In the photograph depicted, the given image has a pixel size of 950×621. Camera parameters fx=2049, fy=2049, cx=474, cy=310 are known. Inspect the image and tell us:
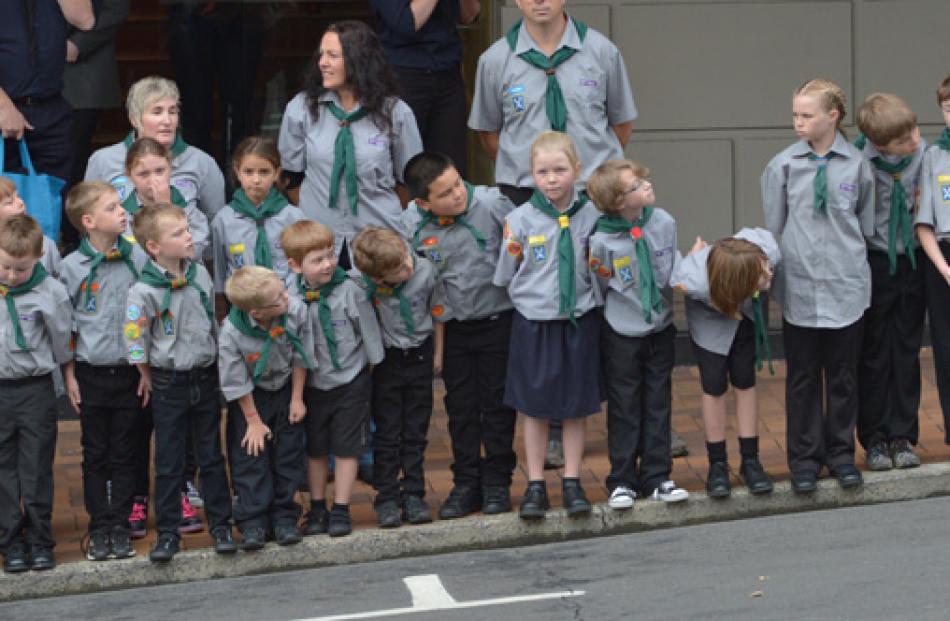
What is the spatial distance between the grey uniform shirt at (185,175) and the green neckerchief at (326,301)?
2.74 ft

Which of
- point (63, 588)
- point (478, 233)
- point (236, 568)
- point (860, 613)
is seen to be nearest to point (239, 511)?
point (236, 568)

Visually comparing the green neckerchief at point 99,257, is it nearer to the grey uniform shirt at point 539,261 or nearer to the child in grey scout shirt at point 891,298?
the grey uniform shirt at point 539,261

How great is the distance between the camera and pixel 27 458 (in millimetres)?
8438

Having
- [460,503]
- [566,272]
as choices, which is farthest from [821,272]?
[460,503]

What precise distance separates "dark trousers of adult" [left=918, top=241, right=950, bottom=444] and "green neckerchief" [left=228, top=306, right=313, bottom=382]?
9.60 ft

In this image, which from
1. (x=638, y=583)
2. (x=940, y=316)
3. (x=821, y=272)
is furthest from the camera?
(x=940, y=316)

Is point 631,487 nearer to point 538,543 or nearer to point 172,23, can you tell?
point 538,543

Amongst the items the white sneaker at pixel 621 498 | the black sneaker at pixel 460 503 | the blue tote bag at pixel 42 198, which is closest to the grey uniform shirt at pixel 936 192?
the white sneaker at pixel 621 498

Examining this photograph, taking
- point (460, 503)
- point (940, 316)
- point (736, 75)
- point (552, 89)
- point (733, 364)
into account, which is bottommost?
point (460, 503)

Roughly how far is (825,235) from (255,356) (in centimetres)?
254

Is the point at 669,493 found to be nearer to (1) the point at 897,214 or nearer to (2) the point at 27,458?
(1) the point at 897,214

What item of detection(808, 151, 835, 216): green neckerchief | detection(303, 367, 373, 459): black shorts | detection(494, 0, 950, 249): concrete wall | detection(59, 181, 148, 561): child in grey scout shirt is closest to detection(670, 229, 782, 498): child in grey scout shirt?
detection(808, 151, 835, 216): green neckerchief

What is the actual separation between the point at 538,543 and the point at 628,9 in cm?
432

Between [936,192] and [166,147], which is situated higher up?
[166,147]
